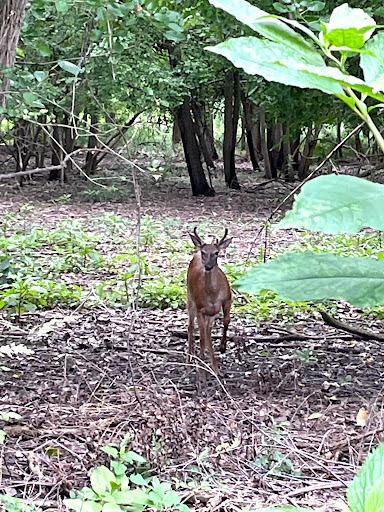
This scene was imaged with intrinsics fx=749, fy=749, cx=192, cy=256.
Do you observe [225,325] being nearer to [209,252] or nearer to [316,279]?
[209,252]

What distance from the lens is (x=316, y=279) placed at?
2.62ft

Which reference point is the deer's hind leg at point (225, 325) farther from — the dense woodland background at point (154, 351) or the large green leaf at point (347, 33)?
the large green leaf at point (347, 33)

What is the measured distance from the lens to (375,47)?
85 centimetres

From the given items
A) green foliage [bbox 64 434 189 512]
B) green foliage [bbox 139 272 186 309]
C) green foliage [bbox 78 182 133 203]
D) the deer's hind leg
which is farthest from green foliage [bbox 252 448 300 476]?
green foliage [bbox 78 182 133 203]

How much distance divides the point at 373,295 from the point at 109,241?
10.4 m

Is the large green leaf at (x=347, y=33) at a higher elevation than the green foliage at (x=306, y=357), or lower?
higher

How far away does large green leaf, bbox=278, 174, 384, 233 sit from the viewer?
65 cm

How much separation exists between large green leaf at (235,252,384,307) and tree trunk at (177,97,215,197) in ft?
56.7

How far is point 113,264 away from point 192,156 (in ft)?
30.4

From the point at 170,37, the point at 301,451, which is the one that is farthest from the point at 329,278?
the point at 170,37

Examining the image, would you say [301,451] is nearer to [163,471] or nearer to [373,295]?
[163,471]

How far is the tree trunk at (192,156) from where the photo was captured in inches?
710

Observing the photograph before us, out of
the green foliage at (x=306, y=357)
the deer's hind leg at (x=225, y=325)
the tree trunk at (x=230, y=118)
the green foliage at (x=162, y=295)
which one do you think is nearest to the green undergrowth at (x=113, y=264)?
the green foliage at (x=162, y=295)

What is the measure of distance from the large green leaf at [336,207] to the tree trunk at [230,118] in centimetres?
1753
